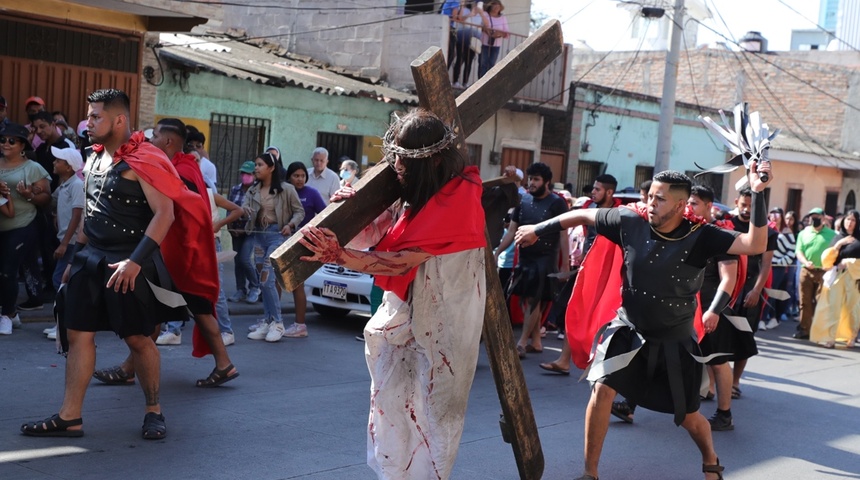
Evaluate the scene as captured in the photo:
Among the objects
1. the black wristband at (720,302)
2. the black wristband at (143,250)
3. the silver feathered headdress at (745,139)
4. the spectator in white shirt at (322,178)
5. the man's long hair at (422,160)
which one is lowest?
the black wristband at (720,302)

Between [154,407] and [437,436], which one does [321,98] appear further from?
[437,436]

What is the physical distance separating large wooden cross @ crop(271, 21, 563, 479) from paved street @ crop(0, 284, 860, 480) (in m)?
1.46

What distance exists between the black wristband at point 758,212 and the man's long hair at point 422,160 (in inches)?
77.1

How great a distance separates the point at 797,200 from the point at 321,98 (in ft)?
67.8

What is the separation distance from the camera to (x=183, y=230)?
691 centimetres

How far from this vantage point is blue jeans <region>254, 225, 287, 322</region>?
987cm

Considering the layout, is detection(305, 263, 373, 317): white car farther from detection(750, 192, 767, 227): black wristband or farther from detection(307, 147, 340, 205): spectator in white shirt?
detection(750, 192, 767, 227): black wristband

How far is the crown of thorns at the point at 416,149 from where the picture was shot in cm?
404

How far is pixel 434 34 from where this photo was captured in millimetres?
20016

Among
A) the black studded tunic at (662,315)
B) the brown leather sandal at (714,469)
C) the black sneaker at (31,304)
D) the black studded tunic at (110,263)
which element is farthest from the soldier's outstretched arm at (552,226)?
the black sneaker at (31,304)

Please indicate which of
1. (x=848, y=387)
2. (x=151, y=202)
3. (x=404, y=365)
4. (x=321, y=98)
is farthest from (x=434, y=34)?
(x=404, y=365)

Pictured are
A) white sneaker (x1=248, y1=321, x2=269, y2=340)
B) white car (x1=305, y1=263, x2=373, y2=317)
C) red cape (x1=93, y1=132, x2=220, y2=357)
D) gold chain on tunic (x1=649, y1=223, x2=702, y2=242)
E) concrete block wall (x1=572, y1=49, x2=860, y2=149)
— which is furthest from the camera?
concrete block wall (x1=572, y1=49, x2=860, y2=149)

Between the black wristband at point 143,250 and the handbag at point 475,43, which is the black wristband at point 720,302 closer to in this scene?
Result: the black wristband at point 143,250

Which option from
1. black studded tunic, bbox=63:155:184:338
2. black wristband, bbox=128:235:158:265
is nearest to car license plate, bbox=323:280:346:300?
black studded tunic, bbox=63:155:184:338
